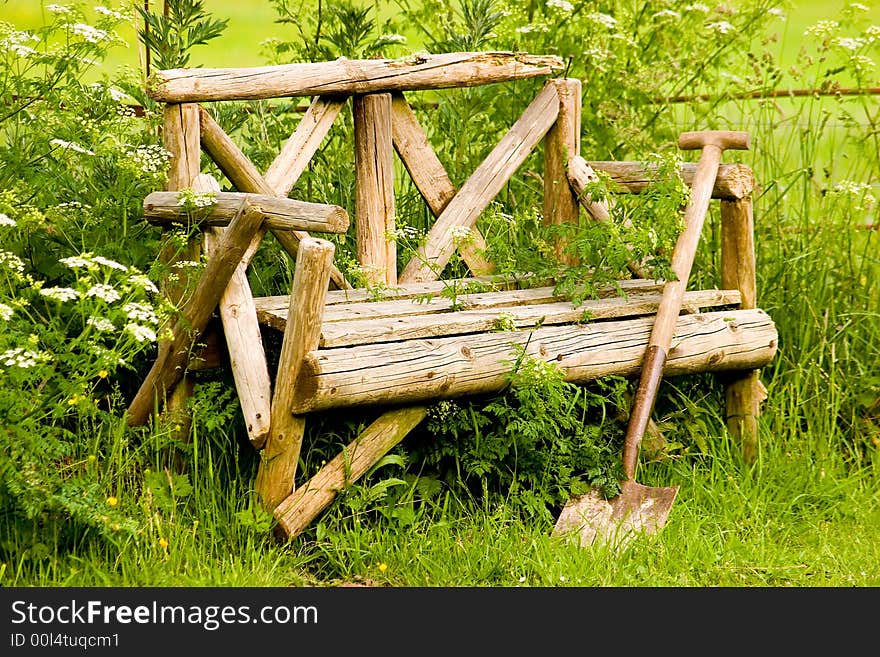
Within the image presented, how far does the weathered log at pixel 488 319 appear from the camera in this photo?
367 centimetres

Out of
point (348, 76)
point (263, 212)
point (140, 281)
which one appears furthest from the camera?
point (348, 76)

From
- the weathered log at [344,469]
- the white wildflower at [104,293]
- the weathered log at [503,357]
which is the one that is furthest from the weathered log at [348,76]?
the weathered log at [344,469]

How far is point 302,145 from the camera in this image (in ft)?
14.4

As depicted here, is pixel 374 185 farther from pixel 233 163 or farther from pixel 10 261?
pixel 10 261

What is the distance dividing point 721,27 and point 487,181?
48.5 inches

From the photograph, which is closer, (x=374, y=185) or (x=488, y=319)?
(x=488, y=319)

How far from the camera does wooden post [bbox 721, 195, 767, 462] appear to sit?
15.2 ft

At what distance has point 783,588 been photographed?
363cm

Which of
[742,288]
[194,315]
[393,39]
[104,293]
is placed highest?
[393,39]

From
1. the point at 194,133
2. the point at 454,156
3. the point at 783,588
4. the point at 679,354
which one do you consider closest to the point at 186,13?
the point at 194,133

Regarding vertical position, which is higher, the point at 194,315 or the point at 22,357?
the point at 22,357

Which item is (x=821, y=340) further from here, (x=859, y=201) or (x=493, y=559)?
(x=493, y=559)

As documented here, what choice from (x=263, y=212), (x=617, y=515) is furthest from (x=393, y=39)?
(x=617, y=515)

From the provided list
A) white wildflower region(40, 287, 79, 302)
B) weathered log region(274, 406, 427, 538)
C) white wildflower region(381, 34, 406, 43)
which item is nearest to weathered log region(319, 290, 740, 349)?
weathered log region(274, 406, 427, 538)
